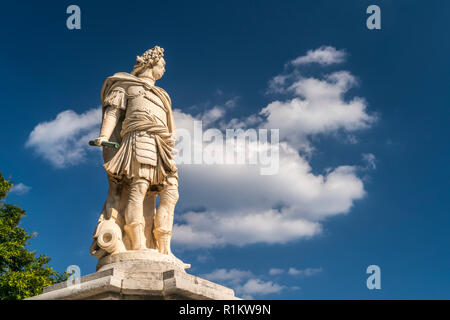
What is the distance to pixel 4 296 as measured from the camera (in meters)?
18.3

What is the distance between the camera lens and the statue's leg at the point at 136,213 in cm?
920

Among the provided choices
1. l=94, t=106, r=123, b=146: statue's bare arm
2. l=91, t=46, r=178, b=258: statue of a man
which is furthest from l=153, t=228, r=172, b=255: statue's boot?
l=94, t=106, r=123, b=146: statue's bare arm

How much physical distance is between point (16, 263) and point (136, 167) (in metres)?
14.0

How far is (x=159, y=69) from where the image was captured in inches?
434

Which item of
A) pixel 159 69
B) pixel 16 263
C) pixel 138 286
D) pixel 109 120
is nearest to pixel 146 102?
pixel 109 120

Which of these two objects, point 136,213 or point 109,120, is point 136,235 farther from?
point 109,120

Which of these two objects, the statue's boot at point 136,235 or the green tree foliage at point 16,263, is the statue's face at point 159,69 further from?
the green tree foliage at point 16,263

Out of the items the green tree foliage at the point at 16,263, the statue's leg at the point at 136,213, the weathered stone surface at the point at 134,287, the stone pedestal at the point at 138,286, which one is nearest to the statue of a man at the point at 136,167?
the statue's leg at the point at 136,213

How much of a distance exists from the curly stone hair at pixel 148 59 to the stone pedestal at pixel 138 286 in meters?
4.75

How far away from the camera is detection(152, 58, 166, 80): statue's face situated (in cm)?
1097

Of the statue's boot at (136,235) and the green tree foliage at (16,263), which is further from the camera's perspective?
the green tree foliage at (16,263)
